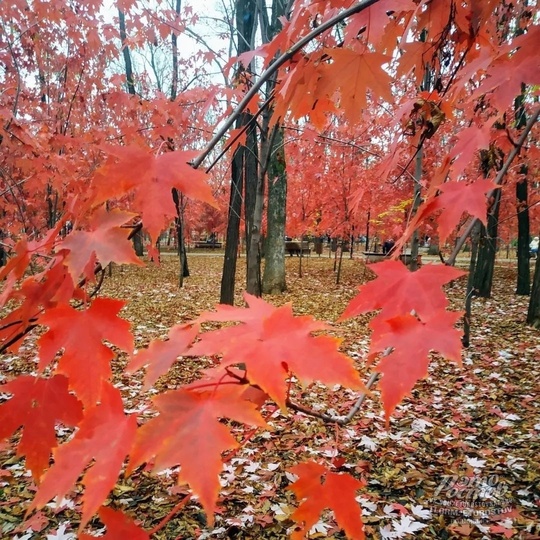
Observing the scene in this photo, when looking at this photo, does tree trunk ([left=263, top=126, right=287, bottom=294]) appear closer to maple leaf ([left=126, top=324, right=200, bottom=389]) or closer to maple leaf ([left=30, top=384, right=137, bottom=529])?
maple leaf ([left=126, top=324, right=200, bottom=389])

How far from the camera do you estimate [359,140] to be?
28.1 feet

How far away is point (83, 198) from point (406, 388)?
0.81 m

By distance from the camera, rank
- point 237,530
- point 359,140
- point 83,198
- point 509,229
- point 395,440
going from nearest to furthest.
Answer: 1. point 83,198
2. point 237,530
3. point 395,440
4. point 359,140
5. point 509,229

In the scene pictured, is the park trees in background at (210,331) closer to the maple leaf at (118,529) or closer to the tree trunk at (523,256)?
the maple leaf at (118,529)

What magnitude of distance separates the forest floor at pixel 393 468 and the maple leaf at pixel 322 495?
6 centimetres

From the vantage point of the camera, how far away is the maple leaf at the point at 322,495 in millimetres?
832

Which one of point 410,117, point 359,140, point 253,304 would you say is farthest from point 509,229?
point 253,304

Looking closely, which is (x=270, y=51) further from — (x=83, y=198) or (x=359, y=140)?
(x=359, y=140)

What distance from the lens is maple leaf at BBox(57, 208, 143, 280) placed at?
751mm

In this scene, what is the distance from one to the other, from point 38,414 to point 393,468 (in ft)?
7.79

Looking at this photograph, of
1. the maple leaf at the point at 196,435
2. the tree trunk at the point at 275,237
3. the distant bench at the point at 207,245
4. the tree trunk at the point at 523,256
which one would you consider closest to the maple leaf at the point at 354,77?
the maple leaf at the point at 196,435

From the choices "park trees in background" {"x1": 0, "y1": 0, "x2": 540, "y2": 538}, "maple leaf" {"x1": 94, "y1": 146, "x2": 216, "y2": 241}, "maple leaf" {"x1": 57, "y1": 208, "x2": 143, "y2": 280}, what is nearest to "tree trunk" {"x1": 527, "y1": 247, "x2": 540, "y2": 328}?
"park trees in background" {"x1": 0, "y1": 0, "x2": 540, "y2": 538}

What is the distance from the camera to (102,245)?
30.5 inches

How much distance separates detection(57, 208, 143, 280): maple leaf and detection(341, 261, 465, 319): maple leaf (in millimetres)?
463
